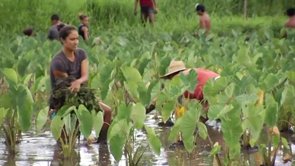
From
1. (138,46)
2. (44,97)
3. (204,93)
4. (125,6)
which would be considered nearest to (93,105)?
(204,93)

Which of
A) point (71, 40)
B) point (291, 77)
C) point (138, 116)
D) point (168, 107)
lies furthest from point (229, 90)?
point (71, 40)

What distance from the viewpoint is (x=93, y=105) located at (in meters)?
7.09

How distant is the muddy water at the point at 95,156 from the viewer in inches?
267

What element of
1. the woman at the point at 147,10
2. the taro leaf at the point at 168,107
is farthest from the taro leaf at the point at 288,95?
the woman at the point at 147,10

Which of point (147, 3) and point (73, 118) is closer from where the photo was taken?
point (73, 118)

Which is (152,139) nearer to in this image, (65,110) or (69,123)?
(69,123)

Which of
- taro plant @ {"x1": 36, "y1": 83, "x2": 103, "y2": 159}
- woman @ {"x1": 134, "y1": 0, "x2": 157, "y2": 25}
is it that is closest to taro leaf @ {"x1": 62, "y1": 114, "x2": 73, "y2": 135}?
taro plant @ {"x1": 36, "y1": 83, "x2": 103, "y2": 159}

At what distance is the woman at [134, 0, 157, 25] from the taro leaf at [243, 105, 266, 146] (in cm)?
1298

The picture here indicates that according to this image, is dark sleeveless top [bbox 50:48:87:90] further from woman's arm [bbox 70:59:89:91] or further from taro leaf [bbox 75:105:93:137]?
taro leaf [bbox 75:105:93:137]

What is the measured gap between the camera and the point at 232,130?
5.86 meters

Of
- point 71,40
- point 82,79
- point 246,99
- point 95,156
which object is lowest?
point 95,156

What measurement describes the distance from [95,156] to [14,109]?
804 mm

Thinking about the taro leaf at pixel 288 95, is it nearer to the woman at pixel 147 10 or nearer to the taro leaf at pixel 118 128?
the taro leaf at pixel 118 128

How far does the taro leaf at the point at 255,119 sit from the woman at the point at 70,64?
1663 millimetres
